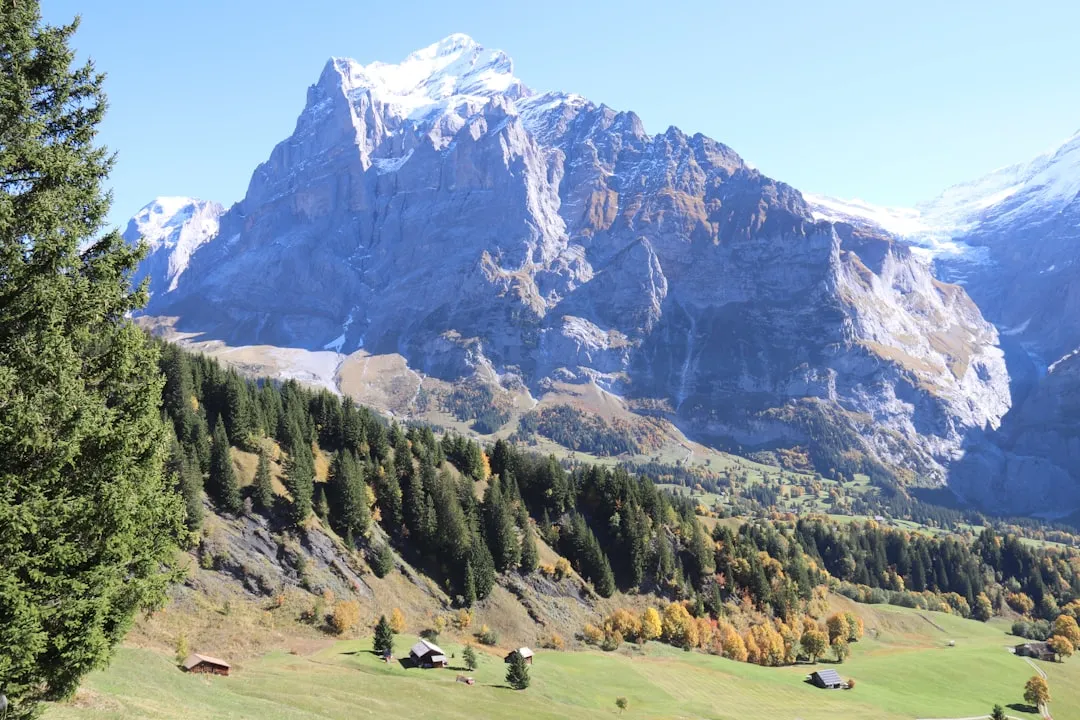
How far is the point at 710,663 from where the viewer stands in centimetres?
11188

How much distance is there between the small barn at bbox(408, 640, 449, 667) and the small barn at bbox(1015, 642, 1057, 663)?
138 metres

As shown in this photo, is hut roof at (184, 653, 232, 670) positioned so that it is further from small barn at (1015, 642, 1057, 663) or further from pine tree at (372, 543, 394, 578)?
small barn at (1015, 642, 1057, 663)

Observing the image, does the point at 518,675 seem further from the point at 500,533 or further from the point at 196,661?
the point at 500,533

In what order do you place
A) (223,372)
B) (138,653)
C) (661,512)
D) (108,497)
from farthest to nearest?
1. (661,512)
2. (223,372)
3. (138,653)
4. (108,497)

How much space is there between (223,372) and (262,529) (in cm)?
3922

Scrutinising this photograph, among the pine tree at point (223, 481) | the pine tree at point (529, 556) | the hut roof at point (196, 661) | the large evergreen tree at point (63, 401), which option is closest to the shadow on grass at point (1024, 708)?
the pine tree at point (529, 556)

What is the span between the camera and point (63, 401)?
1712 centimetres

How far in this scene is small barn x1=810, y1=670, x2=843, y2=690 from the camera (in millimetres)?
109125

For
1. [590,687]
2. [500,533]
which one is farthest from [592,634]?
[590,687]

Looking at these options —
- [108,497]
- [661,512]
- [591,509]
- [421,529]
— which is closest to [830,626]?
[661,512]

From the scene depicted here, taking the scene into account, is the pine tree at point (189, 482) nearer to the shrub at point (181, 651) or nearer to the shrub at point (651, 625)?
the shrub at point (181, 651)

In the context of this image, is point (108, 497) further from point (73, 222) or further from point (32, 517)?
point (73, 222)

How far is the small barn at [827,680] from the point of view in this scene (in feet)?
358

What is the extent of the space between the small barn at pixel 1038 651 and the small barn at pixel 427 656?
13777cm
